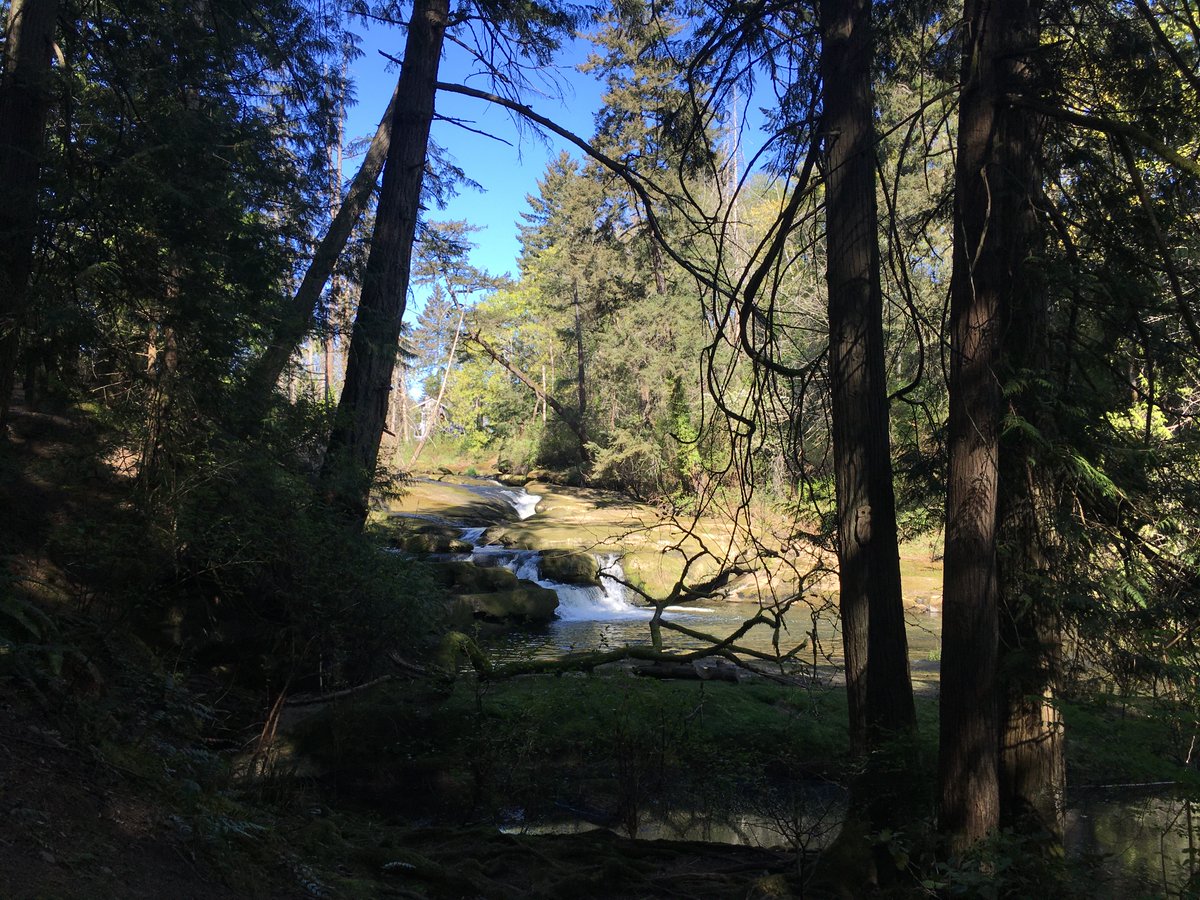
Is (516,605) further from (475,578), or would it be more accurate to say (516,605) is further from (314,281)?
(314,281)

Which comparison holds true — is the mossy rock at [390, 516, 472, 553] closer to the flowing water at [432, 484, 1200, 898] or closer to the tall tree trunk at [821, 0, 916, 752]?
the flowing water at [432, 484, 1200, 898]

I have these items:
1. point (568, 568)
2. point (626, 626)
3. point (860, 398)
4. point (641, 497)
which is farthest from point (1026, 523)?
point (568, 568)

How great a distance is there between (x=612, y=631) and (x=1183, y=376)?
12.4m

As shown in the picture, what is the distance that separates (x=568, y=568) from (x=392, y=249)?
39.0ft

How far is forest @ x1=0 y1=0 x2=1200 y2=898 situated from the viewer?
419cm

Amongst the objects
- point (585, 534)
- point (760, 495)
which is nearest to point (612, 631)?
point (760, 495)

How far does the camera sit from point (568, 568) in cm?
2008

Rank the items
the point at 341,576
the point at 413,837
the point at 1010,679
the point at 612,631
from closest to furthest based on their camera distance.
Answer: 1. the point at 1010,679
2. the point at 413,837
3. the point at 341,576
4. the point at 612,631

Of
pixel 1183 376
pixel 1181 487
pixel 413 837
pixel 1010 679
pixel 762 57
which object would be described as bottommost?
pixel 413 837

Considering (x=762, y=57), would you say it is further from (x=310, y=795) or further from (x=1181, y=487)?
(x=310, y=795)

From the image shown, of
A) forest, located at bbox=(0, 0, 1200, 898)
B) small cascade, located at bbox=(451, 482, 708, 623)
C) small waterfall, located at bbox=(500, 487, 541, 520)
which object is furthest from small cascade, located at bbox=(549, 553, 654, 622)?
small waterfall, located at bbox=(500, 487, 541, 520)

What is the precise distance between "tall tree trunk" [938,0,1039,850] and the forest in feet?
0.08

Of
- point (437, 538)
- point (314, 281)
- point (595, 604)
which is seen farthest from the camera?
point (437, 538)

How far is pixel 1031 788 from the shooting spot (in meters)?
4.45
